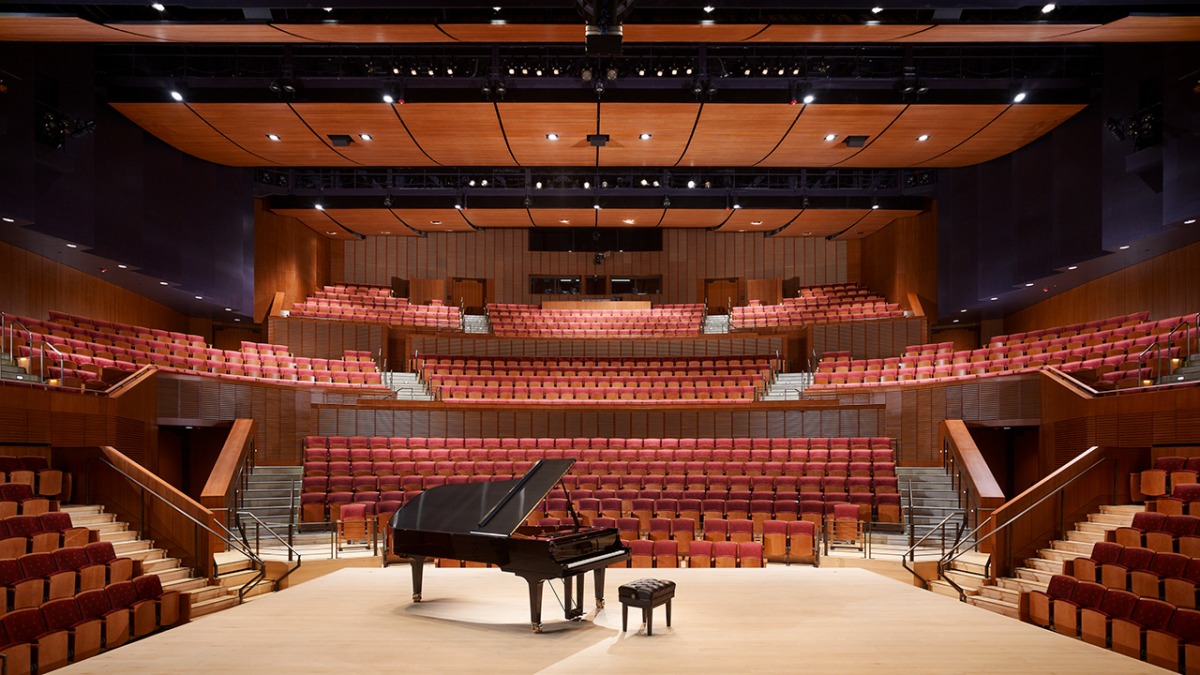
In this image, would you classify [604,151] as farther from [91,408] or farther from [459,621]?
[459,621]

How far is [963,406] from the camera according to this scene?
324 inches

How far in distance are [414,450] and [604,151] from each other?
13.6 feet

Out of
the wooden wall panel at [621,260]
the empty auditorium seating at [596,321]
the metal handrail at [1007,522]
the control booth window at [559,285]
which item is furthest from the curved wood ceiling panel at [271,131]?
the metal handrail at [1007,522]

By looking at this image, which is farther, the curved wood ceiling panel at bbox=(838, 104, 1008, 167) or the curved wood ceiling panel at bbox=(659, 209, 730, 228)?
the curved wood ceiling panel at bbox=(659, 209, 730, 228)

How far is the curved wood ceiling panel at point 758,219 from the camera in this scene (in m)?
11.7

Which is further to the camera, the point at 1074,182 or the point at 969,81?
the point at 1074,182

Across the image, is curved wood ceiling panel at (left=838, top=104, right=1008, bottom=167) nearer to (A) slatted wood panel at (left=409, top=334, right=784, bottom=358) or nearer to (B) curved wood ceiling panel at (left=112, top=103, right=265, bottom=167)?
(A) slatted wood panel at (left=409, top=334, right=784, bottom=358)

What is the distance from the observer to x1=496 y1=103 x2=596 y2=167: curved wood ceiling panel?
324 inches

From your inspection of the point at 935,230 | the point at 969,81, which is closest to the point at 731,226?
the point at 935,230

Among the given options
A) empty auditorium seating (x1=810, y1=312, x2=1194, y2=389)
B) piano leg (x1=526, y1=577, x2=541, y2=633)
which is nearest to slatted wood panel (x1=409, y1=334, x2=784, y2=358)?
empty auditorium seating (x1=810, y1=312, x2=1194, y2=389)

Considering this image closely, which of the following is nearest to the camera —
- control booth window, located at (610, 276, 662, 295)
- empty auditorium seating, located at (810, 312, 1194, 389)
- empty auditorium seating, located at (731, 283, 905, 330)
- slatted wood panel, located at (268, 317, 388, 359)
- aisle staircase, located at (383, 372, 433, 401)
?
empty auditorium seating, located at (810, 312, 1194, 389)

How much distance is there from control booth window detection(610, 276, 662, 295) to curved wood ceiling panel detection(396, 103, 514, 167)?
4.30 meters

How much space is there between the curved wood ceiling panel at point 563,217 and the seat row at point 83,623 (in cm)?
816

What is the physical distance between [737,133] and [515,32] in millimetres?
3144
